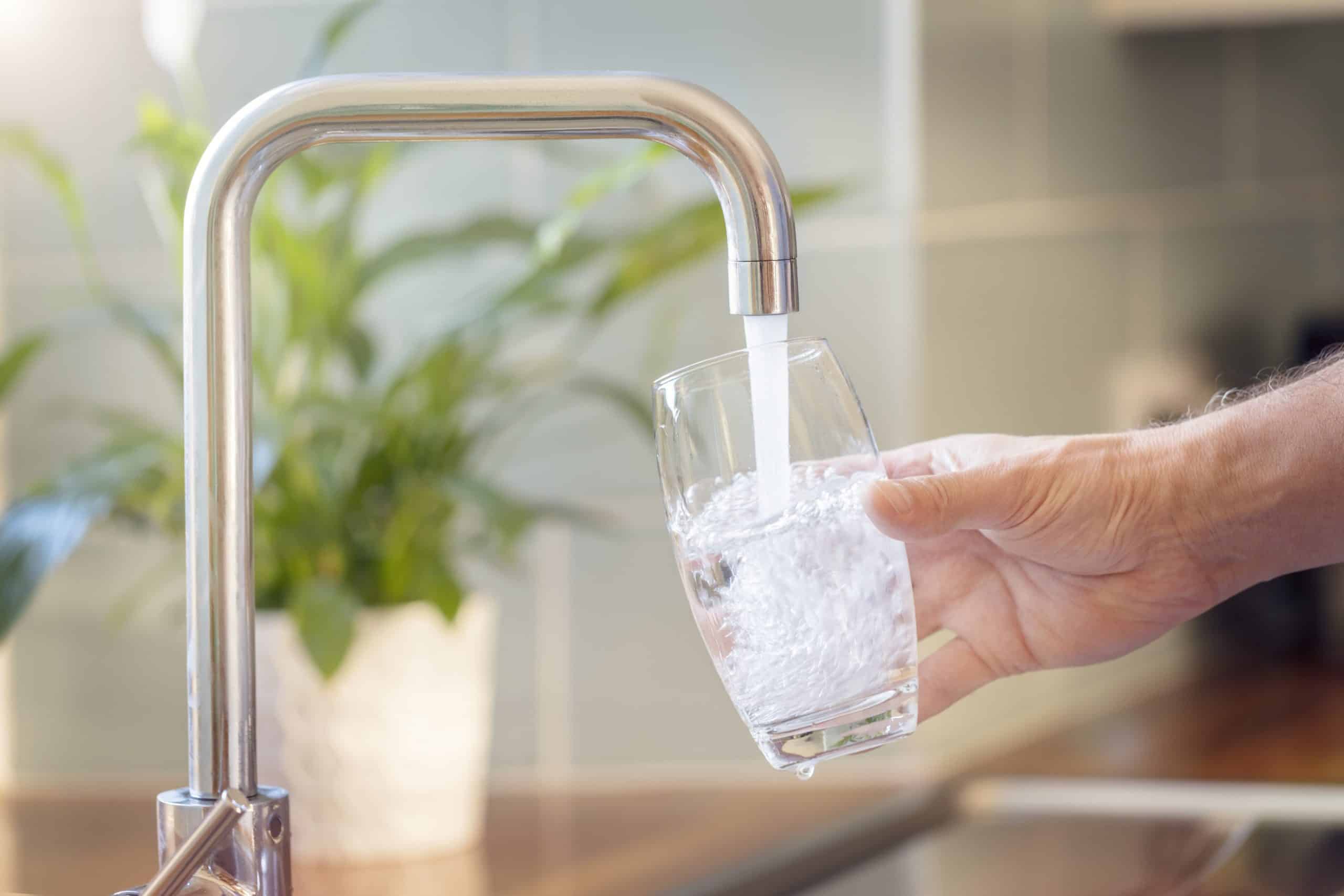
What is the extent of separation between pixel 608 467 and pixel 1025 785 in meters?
0.47

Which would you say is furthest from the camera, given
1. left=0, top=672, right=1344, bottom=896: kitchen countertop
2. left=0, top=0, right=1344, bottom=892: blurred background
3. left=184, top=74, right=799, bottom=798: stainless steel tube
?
left=0, top=0, right=1344, bottom=892: blurred background

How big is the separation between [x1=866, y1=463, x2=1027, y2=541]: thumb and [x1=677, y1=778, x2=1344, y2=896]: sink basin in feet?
1.76

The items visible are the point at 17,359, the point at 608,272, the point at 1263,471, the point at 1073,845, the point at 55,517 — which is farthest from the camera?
the point at 608,272

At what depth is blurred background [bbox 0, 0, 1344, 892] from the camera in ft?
5.04

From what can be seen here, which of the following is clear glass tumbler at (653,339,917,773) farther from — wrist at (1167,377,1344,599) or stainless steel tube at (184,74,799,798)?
wrist at (1167,377,1344,599)

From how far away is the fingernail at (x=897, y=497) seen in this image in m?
0.67

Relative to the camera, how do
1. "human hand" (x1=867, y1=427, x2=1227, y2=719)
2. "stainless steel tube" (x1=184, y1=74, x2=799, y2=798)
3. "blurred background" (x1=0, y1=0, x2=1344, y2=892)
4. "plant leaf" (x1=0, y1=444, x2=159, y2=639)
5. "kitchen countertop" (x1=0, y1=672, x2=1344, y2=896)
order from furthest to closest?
1. "blurred background" (x1=0, y1=0, x2=1344, y2=892)
2. "kitchen countertop" (x1=0, y1=672, x2=1344, y2=896)
3. "plant leaf" (x1=0, y1=444, x2=159, y2=639)
4. "human hand" (x1=867, y1=427, x2=1227, y2=719)
5. "stainless steel tube" (x1=184, y1=74, x2=799, y2=798)

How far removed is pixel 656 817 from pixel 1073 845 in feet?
1.12

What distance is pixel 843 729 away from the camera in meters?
0.70

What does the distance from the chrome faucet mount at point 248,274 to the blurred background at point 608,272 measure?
811 mm

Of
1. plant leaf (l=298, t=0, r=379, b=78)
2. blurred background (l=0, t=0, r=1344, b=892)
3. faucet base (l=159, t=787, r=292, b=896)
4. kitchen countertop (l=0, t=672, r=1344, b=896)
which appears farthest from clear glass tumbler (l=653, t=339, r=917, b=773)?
blurred background (l=0, t=0, r=1344, b=892)

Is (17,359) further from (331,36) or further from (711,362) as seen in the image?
(711,362)

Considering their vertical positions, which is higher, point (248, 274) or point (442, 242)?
point (442, 242)

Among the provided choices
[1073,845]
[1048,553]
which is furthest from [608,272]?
[1048,553]
